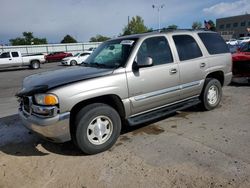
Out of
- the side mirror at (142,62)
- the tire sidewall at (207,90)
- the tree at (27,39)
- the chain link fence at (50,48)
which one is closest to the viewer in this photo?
the side mirror at (142,62)

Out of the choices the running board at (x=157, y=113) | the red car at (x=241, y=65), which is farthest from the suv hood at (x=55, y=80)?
the red car at (x=241, y=65)

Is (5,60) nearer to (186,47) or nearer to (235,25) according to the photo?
(186,47)

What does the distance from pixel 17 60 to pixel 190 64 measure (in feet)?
72.1

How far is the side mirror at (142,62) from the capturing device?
13.7ft

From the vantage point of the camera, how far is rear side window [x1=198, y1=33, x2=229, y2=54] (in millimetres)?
5694

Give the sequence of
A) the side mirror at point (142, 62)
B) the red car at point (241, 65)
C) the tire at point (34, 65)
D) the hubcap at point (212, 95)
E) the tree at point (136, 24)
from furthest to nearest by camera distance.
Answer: the tree at point (136, 24) → the tire at point (34, 65) → the red car at point (241, 65) → the hubcap at point (212, 95) → the side mirror at point (142, 62)

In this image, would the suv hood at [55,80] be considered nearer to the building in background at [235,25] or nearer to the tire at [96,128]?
the tire at [96,128]

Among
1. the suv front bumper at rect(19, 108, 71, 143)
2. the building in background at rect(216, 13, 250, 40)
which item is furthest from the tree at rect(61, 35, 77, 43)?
the suv front bumper at rect(19, 108, 71, 143)

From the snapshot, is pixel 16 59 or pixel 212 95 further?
pixel 16 59

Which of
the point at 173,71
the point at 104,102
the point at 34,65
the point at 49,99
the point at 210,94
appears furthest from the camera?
the point at 34,65

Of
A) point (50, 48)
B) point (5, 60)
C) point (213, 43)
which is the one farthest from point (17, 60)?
point (213, 43)

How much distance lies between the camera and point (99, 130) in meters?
3.98

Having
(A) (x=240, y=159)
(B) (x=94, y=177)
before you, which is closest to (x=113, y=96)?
(B) (x=94, y=177)

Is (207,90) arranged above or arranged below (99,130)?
above
